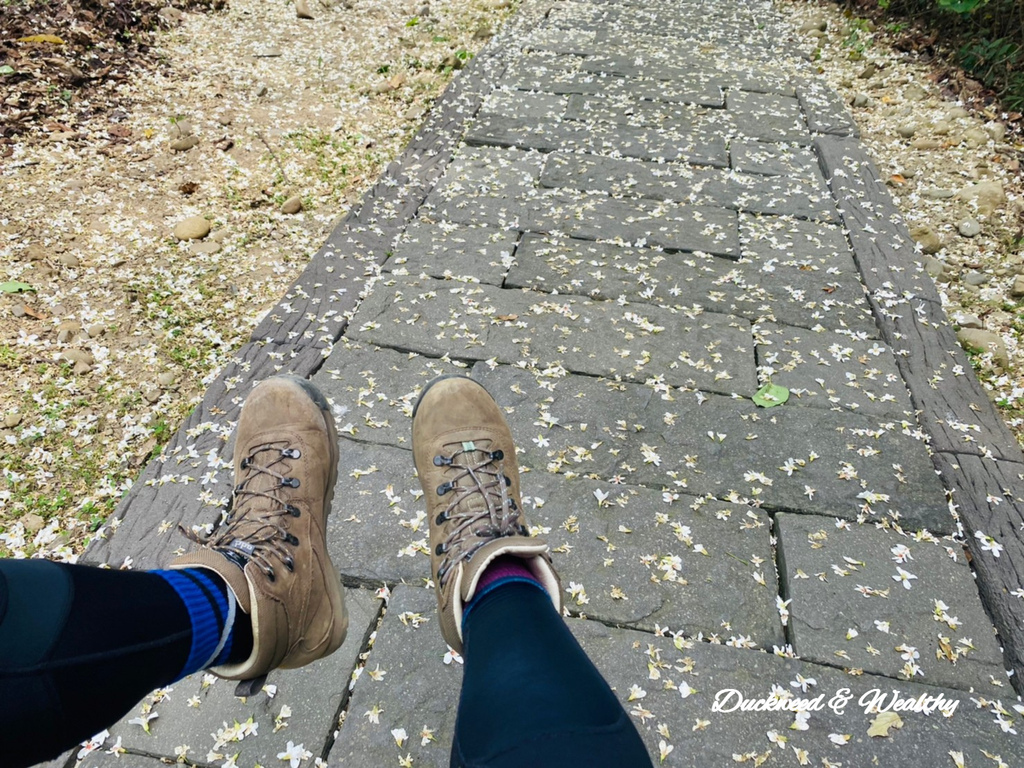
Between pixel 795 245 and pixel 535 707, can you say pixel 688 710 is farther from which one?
pixel 795 245

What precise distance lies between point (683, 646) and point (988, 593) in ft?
2.64

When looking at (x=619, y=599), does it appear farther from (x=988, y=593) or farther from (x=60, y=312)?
(x=60, y=312)

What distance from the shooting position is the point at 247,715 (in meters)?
1.38

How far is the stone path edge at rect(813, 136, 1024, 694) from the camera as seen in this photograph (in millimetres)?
1663

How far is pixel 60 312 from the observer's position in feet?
7.60

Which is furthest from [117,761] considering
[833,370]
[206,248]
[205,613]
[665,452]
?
[833,370]

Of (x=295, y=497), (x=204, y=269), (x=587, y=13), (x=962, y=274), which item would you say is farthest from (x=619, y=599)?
(x=587, y=13)

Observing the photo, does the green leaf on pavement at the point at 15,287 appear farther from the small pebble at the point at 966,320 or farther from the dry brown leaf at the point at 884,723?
the small pebble at the point at 966,320

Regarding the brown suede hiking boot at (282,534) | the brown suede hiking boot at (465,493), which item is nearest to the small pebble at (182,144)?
the brown suede hiking boot at (282,534)

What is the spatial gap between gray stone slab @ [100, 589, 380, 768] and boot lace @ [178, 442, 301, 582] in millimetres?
242

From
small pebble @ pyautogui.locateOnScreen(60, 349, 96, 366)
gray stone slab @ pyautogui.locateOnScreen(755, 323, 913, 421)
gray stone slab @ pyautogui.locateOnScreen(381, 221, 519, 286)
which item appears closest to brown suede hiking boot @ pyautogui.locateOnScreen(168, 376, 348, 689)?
small pebble @ pyautogui.locateOnScreen(60, 349, 96, 366)

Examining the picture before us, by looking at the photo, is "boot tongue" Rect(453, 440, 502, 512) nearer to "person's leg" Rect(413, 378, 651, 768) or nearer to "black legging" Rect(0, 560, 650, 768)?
"person's leg" Rect(413, 378, 651, 768)

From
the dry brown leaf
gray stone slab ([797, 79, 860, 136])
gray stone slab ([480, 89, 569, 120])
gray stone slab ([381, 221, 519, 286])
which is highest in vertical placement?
gray stone slab ([797, 79, 860, 136])

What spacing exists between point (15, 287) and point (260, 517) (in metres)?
1.56
